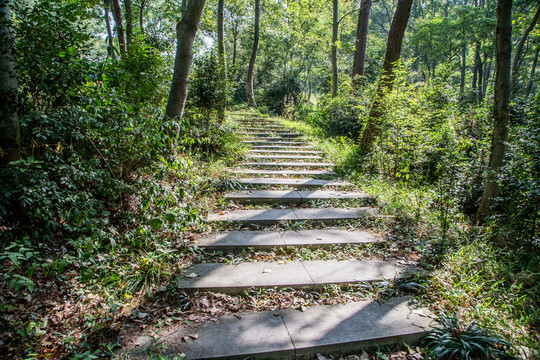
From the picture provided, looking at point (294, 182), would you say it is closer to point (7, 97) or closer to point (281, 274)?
point (281, 274)

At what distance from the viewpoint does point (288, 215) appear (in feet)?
13.7

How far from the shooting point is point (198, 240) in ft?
11.1

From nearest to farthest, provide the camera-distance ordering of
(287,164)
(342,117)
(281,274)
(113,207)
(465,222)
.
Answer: (281,274) < (113,207) < (465,222) < (287,164) < (342,117)

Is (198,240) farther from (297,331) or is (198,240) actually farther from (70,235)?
(297,331)

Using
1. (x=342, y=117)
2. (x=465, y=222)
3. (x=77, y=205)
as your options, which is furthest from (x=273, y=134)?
(x=77, y=205)

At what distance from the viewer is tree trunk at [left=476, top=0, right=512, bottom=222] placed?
3.55 m

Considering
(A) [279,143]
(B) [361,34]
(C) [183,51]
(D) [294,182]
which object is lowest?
(D) [294,182]

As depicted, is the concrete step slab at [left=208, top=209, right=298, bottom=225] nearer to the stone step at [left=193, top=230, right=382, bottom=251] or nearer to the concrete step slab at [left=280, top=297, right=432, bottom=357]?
the stone step at [left=193, top=230, right=382, bottom=251]

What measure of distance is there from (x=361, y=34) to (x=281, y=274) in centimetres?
1029

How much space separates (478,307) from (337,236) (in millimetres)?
1604

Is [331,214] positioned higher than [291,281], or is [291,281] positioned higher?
[331,214]

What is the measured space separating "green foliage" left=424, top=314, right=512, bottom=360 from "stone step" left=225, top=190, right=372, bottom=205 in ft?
9.03

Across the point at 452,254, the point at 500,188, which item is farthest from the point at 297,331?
the point at 500,188

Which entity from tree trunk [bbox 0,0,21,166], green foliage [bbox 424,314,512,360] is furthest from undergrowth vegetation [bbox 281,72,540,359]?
tree trunk [bbox 0,0,21,166]
